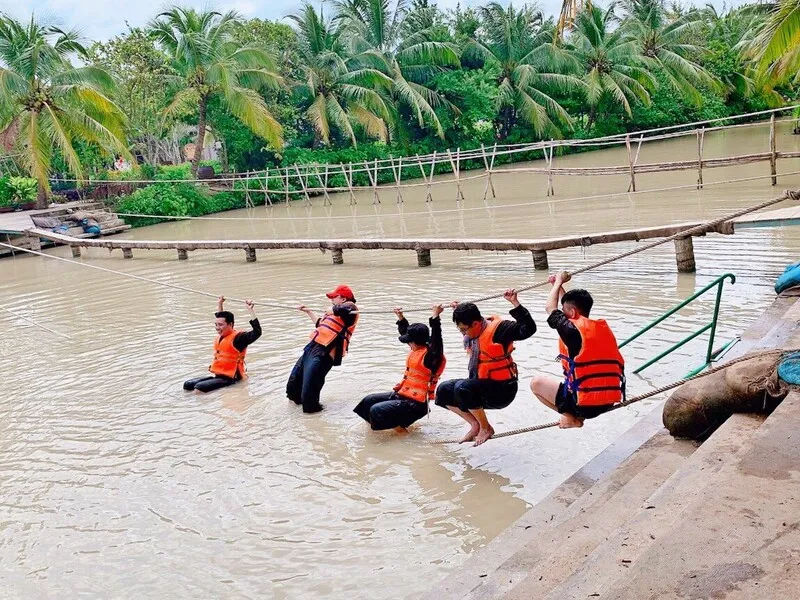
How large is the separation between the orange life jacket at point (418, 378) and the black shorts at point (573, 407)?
1240 millimetres

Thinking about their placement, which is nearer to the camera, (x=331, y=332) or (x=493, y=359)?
(x=493, y=359)

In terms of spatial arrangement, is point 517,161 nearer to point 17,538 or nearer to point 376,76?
point 376,76

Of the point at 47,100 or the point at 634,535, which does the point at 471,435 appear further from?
the point at 47,100

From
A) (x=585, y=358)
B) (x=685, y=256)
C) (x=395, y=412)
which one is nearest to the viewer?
(x=585, y=358)

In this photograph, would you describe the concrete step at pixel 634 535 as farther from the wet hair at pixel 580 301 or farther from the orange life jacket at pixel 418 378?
the orange life jacket at pixel 418 378

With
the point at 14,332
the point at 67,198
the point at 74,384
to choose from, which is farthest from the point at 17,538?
the point at 67,198

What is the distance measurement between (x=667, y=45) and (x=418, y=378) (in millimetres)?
39338

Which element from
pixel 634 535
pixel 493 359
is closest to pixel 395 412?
pixel 493 359

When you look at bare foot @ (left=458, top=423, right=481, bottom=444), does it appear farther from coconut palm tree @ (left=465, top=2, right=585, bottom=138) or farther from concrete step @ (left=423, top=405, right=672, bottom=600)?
coconut palm tree @ (left=465, top=2, right=585, bottom=138)

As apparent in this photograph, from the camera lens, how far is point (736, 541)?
9.31 ft

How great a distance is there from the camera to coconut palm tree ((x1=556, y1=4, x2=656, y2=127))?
36781 millimetres

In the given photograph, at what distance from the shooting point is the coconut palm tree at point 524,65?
35875 millimetres

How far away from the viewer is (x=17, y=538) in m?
5.34

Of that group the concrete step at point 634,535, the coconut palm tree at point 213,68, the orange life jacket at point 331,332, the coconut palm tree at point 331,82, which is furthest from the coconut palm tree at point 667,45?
the concrete step at point 634,535
